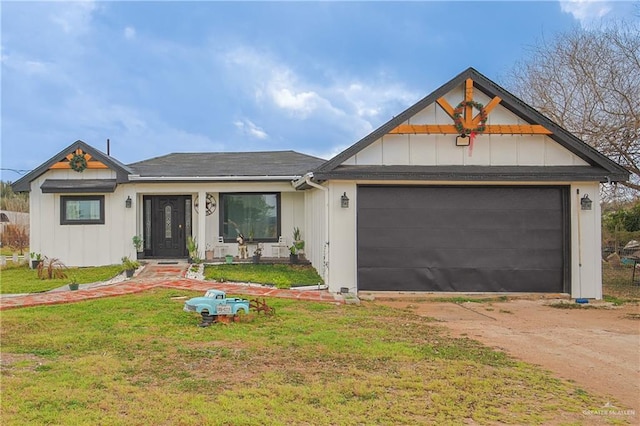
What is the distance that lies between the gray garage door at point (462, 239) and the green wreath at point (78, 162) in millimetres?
8699

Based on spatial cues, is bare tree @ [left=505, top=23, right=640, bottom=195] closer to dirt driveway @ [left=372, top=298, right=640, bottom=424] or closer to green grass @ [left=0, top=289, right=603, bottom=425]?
dirt driveway @ [left=372, top=298, right=640, bottom=424]

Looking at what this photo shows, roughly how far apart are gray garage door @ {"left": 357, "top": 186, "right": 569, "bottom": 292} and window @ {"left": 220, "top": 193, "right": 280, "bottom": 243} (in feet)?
17.4

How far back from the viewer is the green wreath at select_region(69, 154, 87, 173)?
13.6 m

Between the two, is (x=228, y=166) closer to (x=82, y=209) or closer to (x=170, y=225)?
(x=170, y=225)

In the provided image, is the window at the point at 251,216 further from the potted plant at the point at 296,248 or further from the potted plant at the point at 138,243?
the potted plant at the point at 138,243

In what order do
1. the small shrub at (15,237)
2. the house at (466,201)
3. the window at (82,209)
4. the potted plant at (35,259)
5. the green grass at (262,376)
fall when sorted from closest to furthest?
the green grass at (262,376), the house at (466,201), the potted plant at (35,259), the window at (82,209), the small shrub at (15,237)

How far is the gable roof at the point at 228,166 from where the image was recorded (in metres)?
14.1

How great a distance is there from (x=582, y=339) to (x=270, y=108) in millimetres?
20815

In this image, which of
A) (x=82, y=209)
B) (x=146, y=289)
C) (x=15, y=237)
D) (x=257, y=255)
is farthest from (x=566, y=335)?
(x=15, y=237)

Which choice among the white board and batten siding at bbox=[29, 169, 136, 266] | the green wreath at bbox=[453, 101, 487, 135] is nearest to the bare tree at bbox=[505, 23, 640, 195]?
the green wreath at bbox=[453, 101, 487, 135]

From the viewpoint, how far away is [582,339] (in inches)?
263

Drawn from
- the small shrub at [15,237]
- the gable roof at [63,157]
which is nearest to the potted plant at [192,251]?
the gable roof at [63,157]

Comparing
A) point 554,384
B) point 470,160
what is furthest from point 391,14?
point 554,384

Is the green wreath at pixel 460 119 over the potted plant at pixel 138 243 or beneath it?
over
